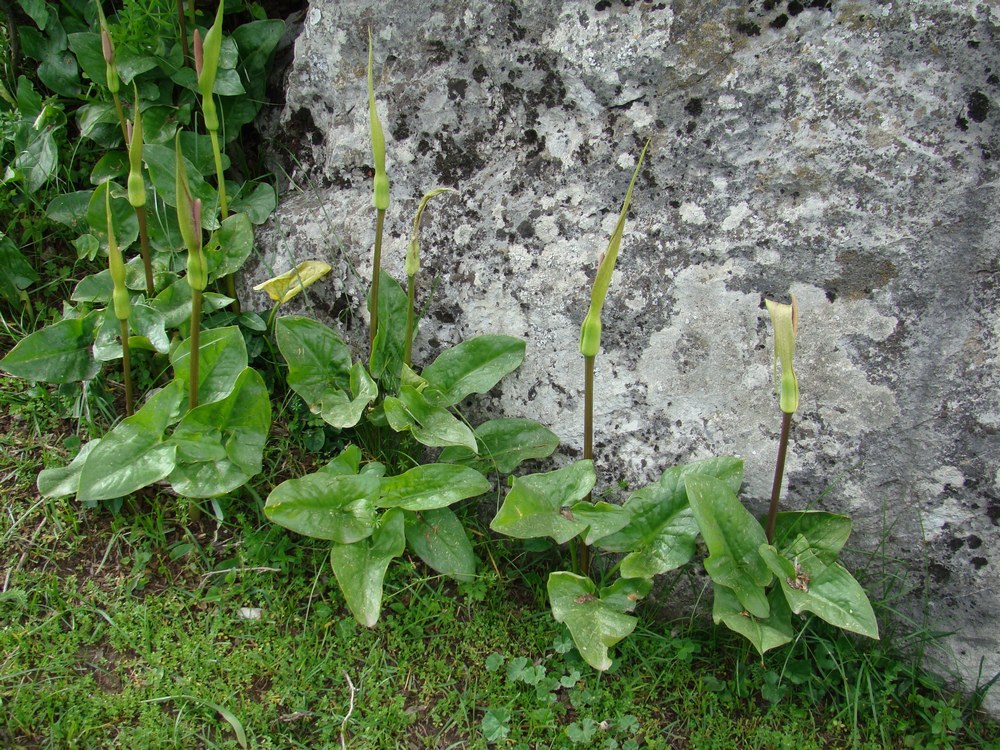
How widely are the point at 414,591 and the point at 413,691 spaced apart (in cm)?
31

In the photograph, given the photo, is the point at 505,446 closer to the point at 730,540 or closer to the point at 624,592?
the point at 624,592

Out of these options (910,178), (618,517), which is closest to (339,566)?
(618,517)

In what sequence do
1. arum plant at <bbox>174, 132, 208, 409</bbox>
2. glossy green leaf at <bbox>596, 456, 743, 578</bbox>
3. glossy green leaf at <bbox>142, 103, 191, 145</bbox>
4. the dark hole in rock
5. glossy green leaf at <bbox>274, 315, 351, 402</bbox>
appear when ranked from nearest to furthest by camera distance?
arum plant at <bbox>174, 132, 208, 409</bbox> → the dark hole in rock → glossy green leaf at <bbox>596, 456, 743, 578</bbox> → glossy green leaf at <bbox>274, 315, 351, 402</bbox> → glossy green leaf at <bbox>142, 103, 191, 145</bbox>

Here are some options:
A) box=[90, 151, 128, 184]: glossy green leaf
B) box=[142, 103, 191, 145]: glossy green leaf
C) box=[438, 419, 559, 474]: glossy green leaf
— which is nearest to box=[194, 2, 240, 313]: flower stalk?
box=[142, 103, 191, 145]: glossy green leaf

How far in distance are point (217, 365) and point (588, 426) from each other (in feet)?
4.09

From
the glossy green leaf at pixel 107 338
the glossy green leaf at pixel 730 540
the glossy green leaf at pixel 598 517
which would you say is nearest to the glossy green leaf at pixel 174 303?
the glossy green leaf at pixel 107 338

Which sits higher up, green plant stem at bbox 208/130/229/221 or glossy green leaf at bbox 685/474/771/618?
green plant stem at bbox 208/130/229/221

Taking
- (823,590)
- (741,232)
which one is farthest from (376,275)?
(823,590)

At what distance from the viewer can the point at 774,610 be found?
2.58 meters

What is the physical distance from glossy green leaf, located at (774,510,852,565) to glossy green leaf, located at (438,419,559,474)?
0.76 metres

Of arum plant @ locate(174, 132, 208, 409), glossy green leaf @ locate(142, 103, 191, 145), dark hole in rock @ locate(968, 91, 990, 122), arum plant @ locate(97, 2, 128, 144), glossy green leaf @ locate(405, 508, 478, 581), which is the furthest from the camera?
glossy green leaf @ locate(142, 103, 191, 145)

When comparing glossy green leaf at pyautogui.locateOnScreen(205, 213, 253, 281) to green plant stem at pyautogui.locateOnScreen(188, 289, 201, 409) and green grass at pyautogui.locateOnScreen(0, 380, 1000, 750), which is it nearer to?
green plant stem at pyautogui.locateOnScreen(188, 289, 201, 409)

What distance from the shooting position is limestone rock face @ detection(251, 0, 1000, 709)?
2590 mm

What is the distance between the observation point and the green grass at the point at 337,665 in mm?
2506
